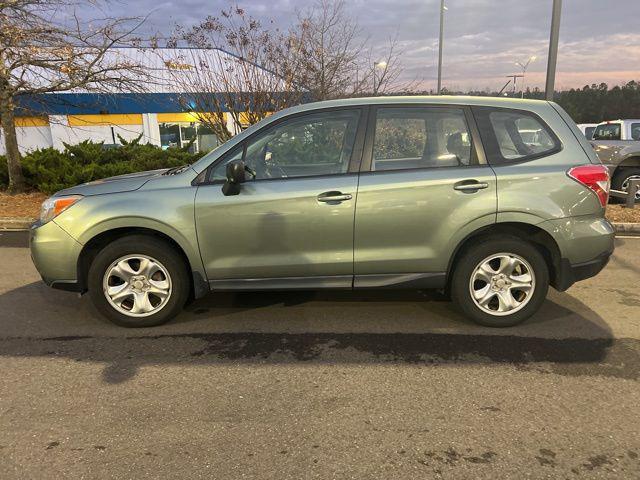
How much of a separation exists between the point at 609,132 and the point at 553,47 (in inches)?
116

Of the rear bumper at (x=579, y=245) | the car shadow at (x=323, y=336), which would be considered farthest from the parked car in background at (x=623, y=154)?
the rear bumper at (x=579, y=245)

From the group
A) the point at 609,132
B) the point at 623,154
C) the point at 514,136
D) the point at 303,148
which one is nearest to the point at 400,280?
the point at 303,148

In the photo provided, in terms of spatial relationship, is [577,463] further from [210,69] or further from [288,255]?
[210,69]

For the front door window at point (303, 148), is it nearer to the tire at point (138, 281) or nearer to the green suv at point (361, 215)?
the green suv at point (361, 215)

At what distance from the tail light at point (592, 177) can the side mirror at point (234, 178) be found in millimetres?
2547

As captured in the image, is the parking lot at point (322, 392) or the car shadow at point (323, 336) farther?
the car shadow at point (323, 336)

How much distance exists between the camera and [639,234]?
798 centimetres

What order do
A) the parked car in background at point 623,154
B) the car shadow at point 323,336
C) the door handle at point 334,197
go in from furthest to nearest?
the parked car in background at point 623,154, the door handle at point 334,197, the car shadow at point 323,336

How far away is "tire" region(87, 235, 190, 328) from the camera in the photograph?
3.94 metres

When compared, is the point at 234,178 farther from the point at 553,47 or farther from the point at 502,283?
the point at 553,47

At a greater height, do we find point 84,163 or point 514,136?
point 514,136

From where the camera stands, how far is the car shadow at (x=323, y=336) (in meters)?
3.52

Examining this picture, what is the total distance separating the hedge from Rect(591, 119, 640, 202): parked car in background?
371 inches

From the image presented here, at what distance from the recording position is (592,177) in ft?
12.5
